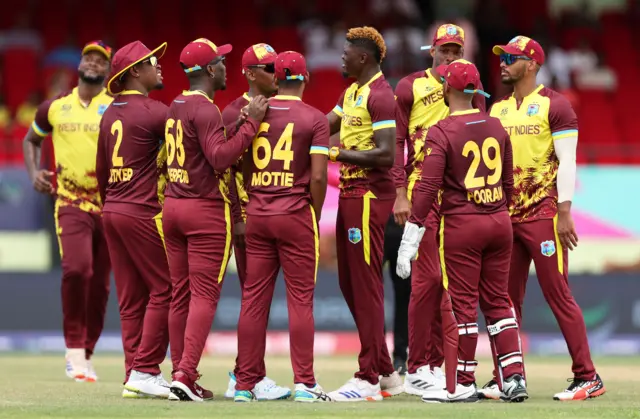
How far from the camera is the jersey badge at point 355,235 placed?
32.9 ft

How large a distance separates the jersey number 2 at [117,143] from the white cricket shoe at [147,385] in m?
1.60

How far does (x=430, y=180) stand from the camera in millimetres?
9484

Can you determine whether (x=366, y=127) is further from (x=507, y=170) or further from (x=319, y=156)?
(x=507, y=170)

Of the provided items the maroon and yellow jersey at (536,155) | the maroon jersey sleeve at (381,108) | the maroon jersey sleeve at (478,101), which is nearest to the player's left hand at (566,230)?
the maroon and yellow jersey at (536,155)

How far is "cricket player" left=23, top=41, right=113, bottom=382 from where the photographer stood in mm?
12062

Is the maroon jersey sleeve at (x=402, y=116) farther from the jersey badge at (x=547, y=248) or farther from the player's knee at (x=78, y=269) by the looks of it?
the player's knee at (x=78, y=269)

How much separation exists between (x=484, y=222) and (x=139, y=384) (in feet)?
9.33

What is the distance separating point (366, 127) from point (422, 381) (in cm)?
203

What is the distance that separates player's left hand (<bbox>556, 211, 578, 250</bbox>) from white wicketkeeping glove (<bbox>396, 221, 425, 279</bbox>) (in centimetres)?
129

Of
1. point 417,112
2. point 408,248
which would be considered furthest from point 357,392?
point 417,112

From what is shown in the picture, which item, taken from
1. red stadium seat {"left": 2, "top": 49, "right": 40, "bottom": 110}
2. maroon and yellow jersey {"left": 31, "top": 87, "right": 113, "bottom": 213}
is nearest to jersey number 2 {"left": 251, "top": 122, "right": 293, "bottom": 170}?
maroon and yellow jersey {"left": 31, "top": 87, "right": 113, "bottom": 213}

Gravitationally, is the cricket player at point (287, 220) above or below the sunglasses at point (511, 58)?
below

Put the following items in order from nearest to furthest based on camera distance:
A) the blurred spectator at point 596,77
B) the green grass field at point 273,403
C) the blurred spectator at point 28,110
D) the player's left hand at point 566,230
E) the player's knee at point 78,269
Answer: the green grass field at point 273,403, the player's left hand at point 566,230, the player's knee at point 78,269, the blurred spectator at point 28,110, the blurred spectator at point 596,77

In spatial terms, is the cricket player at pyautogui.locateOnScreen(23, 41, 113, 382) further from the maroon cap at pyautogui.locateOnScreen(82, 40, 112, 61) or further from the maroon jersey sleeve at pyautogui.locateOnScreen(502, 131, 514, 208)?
the maroon jersey sleeve at pyautogui.locateOnScreen(502, 131, 514, 208)
